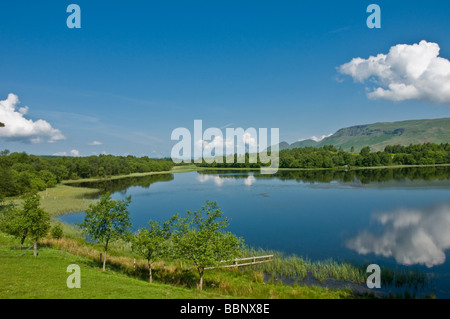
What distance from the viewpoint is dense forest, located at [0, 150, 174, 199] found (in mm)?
72438

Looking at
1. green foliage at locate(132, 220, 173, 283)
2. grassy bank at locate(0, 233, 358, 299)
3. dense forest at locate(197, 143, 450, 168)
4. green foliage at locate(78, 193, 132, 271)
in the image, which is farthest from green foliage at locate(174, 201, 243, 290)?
dense forest at locate(197, 143, 450, 168)

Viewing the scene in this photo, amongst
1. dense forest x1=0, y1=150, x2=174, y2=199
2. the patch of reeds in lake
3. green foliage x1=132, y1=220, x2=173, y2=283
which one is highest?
dense forest x1=0, y1=150, x2=174, y2=199

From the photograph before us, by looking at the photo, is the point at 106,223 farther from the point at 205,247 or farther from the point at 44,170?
the point at 44,170

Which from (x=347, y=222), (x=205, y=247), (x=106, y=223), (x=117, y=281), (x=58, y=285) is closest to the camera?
(x=58, y=285)

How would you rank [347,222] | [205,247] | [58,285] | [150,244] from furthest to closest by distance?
[347,222] → [150,244] → [205,247] → [58,285]

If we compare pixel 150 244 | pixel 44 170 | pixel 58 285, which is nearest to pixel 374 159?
pixel 44 170

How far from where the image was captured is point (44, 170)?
100625 mm

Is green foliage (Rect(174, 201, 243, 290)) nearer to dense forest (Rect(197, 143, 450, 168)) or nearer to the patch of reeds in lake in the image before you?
the patch of reeds in lake

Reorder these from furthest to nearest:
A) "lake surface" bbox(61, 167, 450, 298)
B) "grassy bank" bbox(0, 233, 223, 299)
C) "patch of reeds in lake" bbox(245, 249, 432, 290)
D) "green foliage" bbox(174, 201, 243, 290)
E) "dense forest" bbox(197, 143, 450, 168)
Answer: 1. "dense forest" bbox(197, 143, 450, 168)
2. "lake surface" bbox(61, 167, 450, 298)
3. "patch of reeds in lake" bbox(245, 249, 432, 290)
4. "green foliage" bbox(174, 201, 243, 290)
5. "grassy bank" bbox(0, 233, 223, 299)

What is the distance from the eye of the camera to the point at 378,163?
17900 centimetres

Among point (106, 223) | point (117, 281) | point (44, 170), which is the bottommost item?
point (117, 281)

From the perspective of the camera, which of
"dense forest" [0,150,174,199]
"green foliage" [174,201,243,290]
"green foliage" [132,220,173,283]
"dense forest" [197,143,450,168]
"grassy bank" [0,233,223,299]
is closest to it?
"grassy bank" [0,233,223,299]
